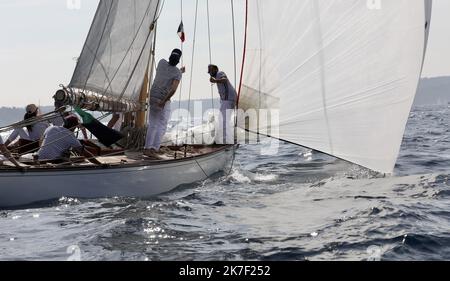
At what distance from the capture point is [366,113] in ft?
24.6

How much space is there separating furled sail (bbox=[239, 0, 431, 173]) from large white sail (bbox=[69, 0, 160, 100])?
3.93m

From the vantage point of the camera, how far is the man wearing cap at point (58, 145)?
360 inches

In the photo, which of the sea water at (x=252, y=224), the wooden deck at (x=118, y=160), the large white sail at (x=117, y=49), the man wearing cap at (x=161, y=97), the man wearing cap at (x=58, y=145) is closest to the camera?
the sea water at (x=252, y=224)

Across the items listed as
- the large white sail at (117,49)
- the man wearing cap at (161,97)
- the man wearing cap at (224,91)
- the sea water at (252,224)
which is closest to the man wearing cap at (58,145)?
the sea water at (252,224)

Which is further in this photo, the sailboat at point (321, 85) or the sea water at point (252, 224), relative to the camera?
the sailboat at point (321, 85)

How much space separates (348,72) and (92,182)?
3.66 m

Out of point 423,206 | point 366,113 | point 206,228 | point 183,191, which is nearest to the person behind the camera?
point 206,228

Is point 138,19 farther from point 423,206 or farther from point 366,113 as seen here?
point 423,206

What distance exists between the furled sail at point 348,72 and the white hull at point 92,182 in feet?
7.17

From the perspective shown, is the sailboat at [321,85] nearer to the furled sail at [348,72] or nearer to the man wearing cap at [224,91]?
the furled sail at [348,72]

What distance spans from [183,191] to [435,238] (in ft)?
14.6

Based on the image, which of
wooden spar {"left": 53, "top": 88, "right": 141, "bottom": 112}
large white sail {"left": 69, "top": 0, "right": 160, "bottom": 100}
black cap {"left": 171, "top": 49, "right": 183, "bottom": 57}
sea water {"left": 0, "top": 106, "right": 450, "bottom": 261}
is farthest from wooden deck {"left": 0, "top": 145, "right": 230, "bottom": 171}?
black cap {"left": 171, "top": 49, "right": 183, "bottom": 57}
